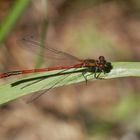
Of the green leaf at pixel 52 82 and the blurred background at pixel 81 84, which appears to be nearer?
the green leaf at pixel 52 82

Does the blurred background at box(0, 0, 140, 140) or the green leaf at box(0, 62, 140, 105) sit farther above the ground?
the blurred background at box(0, 0, 140, 140)

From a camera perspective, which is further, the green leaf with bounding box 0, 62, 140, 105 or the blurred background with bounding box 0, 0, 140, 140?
the blurred background with bounding box 0, 0, 140, 140

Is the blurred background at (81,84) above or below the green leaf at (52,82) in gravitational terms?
above

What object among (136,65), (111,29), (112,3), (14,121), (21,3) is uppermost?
(112,3)

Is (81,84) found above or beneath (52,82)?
above

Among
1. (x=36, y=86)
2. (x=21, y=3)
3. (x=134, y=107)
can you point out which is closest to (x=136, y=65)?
(x=36, y=86)

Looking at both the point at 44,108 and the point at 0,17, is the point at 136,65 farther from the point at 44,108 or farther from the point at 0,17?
the point at 0,17

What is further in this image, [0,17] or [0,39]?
[0,17]

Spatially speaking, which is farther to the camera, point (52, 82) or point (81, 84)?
point (81, 84)
